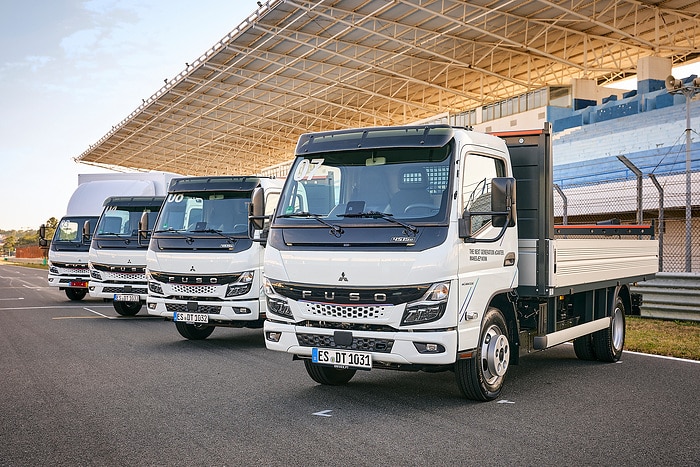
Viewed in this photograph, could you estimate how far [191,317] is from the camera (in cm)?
1071

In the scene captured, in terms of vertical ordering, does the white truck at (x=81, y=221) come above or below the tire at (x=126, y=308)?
above

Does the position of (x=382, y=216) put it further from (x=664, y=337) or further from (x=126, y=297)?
(x=126, y=297)

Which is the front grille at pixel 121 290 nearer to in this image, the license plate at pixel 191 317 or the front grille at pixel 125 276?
the front grille at pixel 125 276

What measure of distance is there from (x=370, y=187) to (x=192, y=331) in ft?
19.4

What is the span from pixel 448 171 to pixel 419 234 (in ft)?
2.20

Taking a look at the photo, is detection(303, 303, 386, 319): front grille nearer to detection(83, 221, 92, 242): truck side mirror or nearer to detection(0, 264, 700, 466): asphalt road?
detection(0, 264, 700, 466): asphalt road

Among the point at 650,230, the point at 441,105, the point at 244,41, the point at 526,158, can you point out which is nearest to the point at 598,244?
the point at 526,158

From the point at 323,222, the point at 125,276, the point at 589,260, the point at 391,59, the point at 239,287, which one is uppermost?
the point at 391,59

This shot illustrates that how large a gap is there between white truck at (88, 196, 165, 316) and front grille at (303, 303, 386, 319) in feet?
27.1

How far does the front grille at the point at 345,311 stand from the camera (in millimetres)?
6605

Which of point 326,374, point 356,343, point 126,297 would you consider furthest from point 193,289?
point 126,297

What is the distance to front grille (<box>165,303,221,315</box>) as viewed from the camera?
10586mm

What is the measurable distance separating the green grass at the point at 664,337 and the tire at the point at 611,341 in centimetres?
81

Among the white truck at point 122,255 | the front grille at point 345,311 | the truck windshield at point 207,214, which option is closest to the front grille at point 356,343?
the front grille at point 345,311
